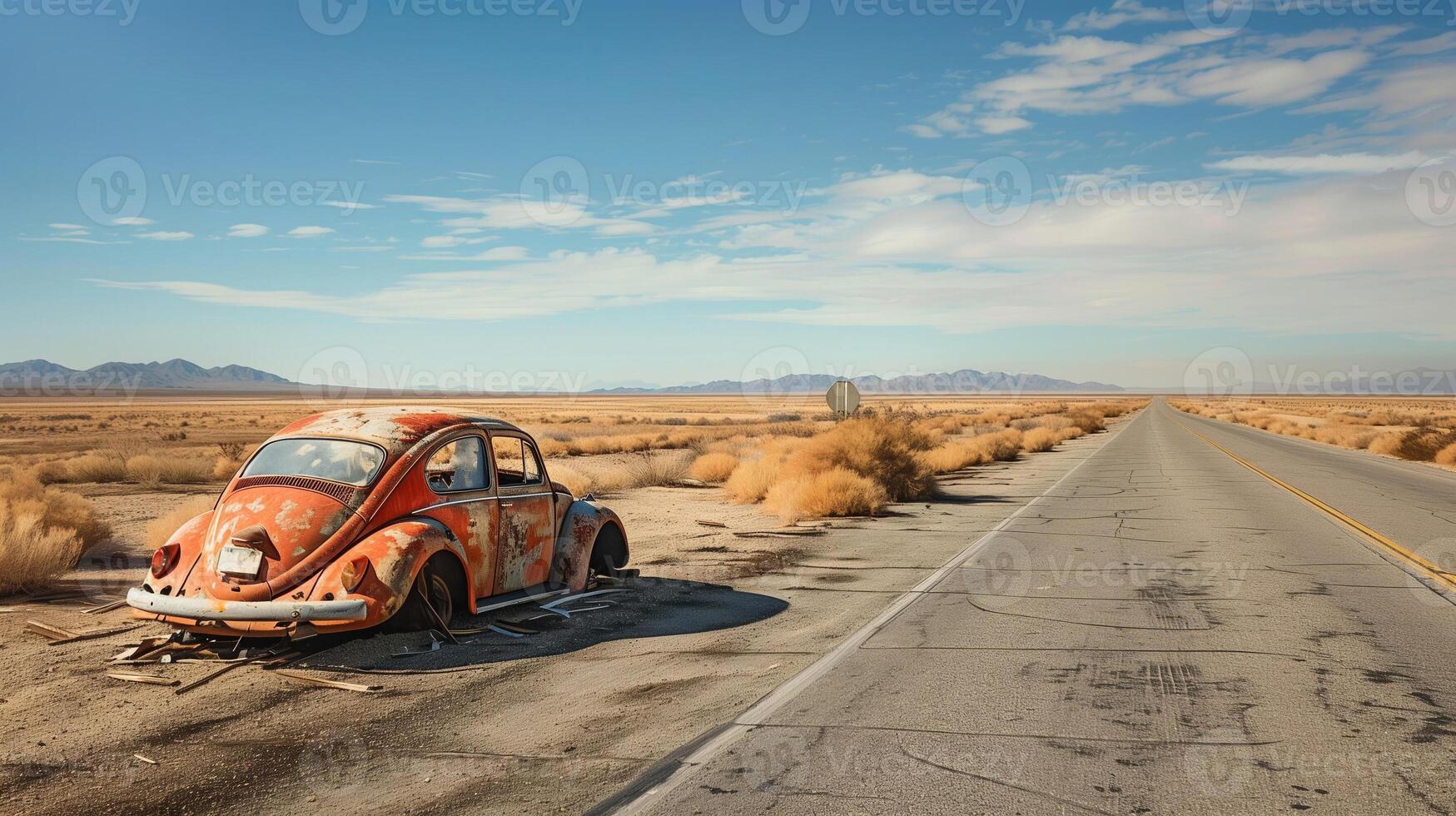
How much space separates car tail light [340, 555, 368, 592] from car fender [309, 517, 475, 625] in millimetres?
12

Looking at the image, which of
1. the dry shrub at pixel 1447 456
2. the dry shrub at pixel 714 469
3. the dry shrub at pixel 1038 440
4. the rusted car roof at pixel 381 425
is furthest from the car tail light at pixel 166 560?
the dry shrub at pixel 1038 440

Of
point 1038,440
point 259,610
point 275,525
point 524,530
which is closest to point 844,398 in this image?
point 524,530

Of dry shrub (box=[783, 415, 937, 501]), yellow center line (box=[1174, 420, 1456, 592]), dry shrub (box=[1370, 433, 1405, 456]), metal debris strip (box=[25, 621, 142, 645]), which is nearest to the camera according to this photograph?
metal debris strip (box=[25, 621, 142, 645])

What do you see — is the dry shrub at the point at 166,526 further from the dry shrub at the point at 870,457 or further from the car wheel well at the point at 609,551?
the dry shrub at the point at 870,457

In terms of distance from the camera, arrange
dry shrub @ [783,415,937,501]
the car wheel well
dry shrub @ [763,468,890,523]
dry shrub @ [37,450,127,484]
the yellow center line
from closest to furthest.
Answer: the car wheel well < the yellow center line < dry shrub @ [763,468,890,523] < dry shrub @ [783,415,937,501] < dry shrub @ [37,450,127,484]

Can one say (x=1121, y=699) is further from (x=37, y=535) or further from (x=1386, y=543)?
(x=37, y=535)

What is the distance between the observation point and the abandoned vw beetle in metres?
6.85

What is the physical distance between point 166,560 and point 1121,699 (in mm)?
6921

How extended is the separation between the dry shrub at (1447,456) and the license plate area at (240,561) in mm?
36919

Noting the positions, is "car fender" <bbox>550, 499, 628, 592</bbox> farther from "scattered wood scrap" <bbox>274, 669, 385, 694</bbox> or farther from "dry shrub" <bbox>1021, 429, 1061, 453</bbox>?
"dry shrub" <bbox>1021, 429, 1061, 453</bbox>

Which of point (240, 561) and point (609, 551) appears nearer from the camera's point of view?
point (240, 561)

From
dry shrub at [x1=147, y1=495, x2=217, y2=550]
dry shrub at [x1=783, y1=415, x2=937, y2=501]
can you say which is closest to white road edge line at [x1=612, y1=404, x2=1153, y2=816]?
dry shrub at [x1=783, y1=415, x2=937, y2=501]

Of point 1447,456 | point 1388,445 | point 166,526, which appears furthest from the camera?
point 1388,445

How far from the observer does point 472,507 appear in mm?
8031
